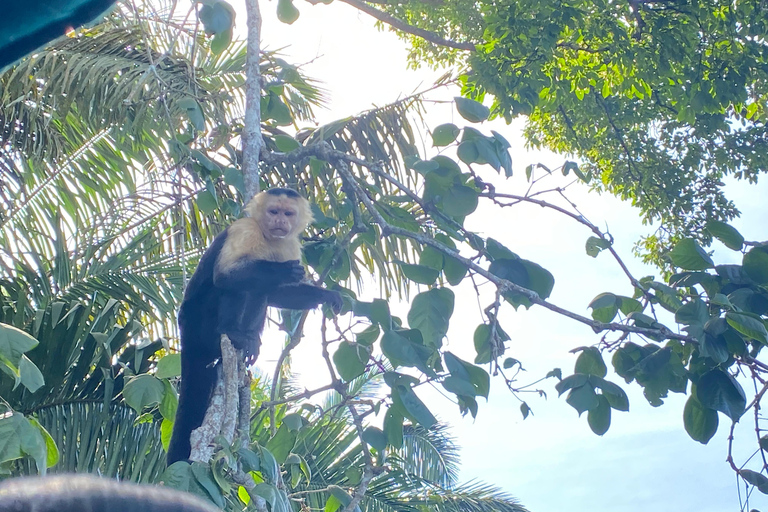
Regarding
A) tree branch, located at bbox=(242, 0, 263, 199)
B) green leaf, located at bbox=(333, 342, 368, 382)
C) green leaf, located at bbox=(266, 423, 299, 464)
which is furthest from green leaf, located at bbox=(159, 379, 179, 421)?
tree branch, located at bbox=(242, 0, 263, 199)

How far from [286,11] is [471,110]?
87 cm

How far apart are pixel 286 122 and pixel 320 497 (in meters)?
4.32

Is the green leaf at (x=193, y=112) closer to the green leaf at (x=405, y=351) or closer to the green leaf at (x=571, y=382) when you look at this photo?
the green leaf at (x=405, y=351)

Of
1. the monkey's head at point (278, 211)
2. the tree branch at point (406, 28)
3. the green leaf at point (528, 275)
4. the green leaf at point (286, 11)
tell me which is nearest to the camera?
the green leaf at point (528, 275)

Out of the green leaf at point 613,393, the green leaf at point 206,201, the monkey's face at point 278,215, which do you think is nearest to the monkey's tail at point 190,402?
the green leaf at point 206,201

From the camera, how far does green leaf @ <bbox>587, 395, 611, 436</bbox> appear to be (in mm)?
2500

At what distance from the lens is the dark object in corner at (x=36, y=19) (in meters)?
0.64

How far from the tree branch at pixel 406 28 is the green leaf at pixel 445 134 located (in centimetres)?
557

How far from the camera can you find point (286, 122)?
354cm

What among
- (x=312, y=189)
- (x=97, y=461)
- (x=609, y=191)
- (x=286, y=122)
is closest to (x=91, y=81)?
(x=312, y=189)

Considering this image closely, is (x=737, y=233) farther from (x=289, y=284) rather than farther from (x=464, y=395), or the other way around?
(x=289, y=284)

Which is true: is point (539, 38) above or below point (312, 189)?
above

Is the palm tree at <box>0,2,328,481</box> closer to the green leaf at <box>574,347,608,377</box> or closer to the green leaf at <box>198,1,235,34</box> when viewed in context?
the green leaf at <box>198,1,235,34</box>

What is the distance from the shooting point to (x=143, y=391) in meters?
2.29
